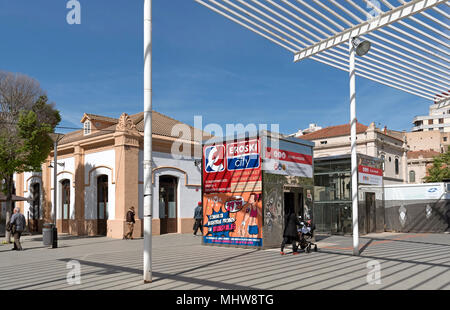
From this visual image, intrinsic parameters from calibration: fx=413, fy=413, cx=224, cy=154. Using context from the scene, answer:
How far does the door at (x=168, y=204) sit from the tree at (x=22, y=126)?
21.1 feet

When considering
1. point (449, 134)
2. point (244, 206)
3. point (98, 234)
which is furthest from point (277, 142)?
point (449, 134)

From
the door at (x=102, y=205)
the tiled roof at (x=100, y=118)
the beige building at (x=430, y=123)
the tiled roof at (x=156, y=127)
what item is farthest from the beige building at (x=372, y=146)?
the beige building at (x=430, y=123)


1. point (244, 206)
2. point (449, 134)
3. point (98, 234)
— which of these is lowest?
point (98, 234)

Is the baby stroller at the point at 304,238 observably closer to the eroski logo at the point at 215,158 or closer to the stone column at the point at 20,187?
the eroski logo at the point at 215,158

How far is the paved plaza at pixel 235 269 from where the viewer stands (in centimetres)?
831

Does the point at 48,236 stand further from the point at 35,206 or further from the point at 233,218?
the point at 35,206

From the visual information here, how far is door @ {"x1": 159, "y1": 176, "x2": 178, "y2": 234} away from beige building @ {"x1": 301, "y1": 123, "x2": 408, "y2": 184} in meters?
33.1

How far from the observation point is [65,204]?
26125 millimetres

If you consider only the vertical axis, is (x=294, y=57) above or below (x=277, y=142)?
above

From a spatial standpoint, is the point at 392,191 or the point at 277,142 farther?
the point at 392,191

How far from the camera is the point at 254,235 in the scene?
1502cm

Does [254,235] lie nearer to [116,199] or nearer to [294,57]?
[294,57]
